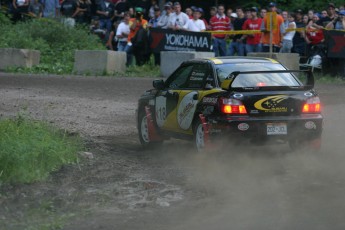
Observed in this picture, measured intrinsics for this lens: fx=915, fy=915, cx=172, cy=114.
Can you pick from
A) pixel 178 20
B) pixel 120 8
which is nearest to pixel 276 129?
pixel 178 20

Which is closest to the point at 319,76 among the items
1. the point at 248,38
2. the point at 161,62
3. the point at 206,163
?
the point at 248,38

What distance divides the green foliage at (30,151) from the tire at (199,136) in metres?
1.67

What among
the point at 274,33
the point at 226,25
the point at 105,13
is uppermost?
the point at 105,13

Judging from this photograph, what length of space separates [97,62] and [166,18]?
9.10ft

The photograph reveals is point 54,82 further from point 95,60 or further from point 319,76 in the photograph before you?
point 319,76

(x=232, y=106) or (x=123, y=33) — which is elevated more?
(x=123, y=33)

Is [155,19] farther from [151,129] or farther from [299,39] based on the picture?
[151,129]

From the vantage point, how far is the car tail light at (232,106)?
1249 centimetres

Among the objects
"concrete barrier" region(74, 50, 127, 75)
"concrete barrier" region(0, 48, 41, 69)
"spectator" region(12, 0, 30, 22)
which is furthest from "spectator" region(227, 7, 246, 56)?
"spectator" region(12, 0, 30, 22)

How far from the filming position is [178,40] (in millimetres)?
27266

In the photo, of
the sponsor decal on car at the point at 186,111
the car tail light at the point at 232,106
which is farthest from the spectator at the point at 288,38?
the car tail light at the point at 232,106

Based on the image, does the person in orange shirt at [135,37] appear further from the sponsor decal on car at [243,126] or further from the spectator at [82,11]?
the sponsor decal on car at [243,126]

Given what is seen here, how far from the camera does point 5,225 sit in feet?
28.9

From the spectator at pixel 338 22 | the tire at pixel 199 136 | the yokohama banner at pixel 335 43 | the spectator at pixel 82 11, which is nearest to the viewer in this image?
the tire at pixel 199 136
